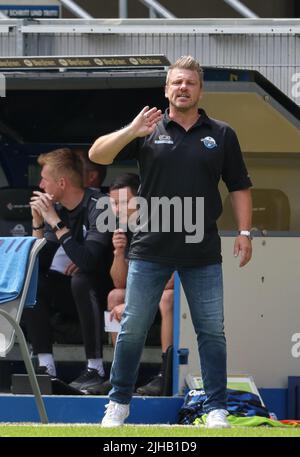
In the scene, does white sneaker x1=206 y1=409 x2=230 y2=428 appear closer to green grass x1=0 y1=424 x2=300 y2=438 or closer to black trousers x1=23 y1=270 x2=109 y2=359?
green grass x1=0 y1=424 x2=300 y2=438

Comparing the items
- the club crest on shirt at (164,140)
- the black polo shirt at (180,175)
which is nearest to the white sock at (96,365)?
the black polo shirt at (180,175)

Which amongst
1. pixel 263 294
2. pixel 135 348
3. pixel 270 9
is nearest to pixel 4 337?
pixel 135 348

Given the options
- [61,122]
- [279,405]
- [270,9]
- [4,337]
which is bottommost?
[279,405]

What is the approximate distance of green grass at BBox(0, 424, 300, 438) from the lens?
5.68 meters

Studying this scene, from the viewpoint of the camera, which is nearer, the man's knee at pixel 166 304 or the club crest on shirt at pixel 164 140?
the club crest on shirt at pixel 164 140

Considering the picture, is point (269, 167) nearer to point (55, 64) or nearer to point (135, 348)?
point (55, 64)

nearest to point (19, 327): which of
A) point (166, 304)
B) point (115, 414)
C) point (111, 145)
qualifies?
point (115, 414)

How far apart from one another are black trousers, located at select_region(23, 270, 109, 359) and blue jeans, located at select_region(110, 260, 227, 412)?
171 centimetres

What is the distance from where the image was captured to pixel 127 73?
299 inches

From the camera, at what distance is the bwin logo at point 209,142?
20.2 ft

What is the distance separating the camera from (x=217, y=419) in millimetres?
6090

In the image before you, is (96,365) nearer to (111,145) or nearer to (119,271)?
(119,271)

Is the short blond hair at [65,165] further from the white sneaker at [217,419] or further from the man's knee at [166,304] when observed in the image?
the white sneaker at [217,419]
